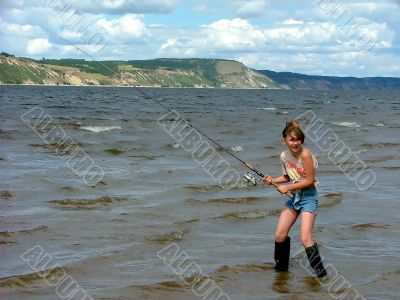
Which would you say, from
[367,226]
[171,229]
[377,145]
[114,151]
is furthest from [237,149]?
[171,229]

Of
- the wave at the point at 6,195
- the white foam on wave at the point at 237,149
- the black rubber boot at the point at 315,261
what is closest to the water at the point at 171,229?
the wave at the point at 6,195

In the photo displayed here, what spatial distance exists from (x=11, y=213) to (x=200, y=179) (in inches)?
227

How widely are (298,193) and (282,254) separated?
2.74ft

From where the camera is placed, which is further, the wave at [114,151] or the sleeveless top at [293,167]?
the wave at [114,151]

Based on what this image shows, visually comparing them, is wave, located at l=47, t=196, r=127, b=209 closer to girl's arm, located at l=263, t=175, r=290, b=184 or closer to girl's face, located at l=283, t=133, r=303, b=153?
girl's arm, located at l=263, t=175, r=290, b=184

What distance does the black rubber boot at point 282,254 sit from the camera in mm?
8141

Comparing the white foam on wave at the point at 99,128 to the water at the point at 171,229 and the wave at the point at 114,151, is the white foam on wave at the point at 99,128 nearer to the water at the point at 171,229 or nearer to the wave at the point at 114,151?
the wave at the point at 114,151

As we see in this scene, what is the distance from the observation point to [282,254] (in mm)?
8164

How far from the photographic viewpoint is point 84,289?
287 inches

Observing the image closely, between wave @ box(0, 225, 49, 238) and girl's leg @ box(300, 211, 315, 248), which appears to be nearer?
girl's leg @ box(300, 211, 315, 248)

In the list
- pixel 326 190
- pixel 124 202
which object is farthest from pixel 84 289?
pixel 326 190

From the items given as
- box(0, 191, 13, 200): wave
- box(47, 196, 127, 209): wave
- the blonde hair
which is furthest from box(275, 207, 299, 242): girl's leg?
box(0, 191, 13, 200): wave

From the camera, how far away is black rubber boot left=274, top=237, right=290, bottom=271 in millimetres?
8141

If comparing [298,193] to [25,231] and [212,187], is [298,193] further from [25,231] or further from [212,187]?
[212,187]
